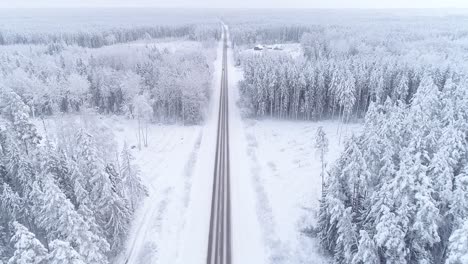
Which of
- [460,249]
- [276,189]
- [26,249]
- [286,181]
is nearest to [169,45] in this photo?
[286,181]

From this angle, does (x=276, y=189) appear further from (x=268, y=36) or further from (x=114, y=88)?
(x=268, y=36)

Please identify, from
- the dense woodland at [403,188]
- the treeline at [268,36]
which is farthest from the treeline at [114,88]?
the treeline at [268,36]

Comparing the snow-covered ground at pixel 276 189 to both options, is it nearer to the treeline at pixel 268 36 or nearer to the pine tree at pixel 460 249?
the pine tree at pixel 460 249

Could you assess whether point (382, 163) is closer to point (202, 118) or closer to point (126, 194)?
point (126, 194)

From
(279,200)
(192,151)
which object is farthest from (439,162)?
(192,151)

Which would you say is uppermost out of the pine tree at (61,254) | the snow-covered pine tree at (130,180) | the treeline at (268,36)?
the treeline at (268,36)
